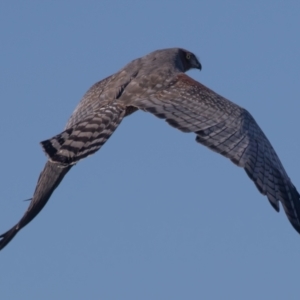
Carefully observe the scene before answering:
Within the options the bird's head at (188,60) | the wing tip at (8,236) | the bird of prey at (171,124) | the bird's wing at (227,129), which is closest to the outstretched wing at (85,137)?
the bird of prey at (171,124)

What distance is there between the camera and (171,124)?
13914mm

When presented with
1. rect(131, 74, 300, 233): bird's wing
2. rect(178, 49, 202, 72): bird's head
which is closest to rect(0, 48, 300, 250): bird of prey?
rect(131, 74, 300, 233): bird's wing

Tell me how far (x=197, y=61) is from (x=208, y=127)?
499cm

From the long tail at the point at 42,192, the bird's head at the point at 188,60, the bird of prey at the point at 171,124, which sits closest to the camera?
the bird of prey at the point at 171,124

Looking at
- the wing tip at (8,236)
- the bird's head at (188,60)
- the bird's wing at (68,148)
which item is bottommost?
the wing tip at (8,236)

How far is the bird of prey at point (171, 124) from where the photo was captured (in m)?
13.9

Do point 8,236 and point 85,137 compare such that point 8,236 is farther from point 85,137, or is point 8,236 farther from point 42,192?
point 85,137

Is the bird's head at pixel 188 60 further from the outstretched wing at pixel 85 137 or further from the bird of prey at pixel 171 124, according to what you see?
the outstretched wing at pixel 85 137

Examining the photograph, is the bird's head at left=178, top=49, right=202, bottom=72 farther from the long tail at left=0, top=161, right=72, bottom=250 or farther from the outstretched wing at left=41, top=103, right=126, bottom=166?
the long tail at left=0, top=161, right=72, bottom=250

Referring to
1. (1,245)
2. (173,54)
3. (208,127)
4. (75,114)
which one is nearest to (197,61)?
(173,54)

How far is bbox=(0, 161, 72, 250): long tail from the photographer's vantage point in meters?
14.2

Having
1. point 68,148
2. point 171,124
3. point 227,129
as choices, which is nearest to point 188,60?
Answer: point 227,129

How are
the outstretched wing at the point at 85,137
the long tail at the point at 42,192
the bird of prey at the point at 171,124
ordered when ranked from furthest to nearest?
the long tail at the point at 42,192 < the bird of prey at the point at 171,124 < the outstretched wing at the point at 85,137

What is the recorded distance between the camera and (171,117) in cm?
1419
